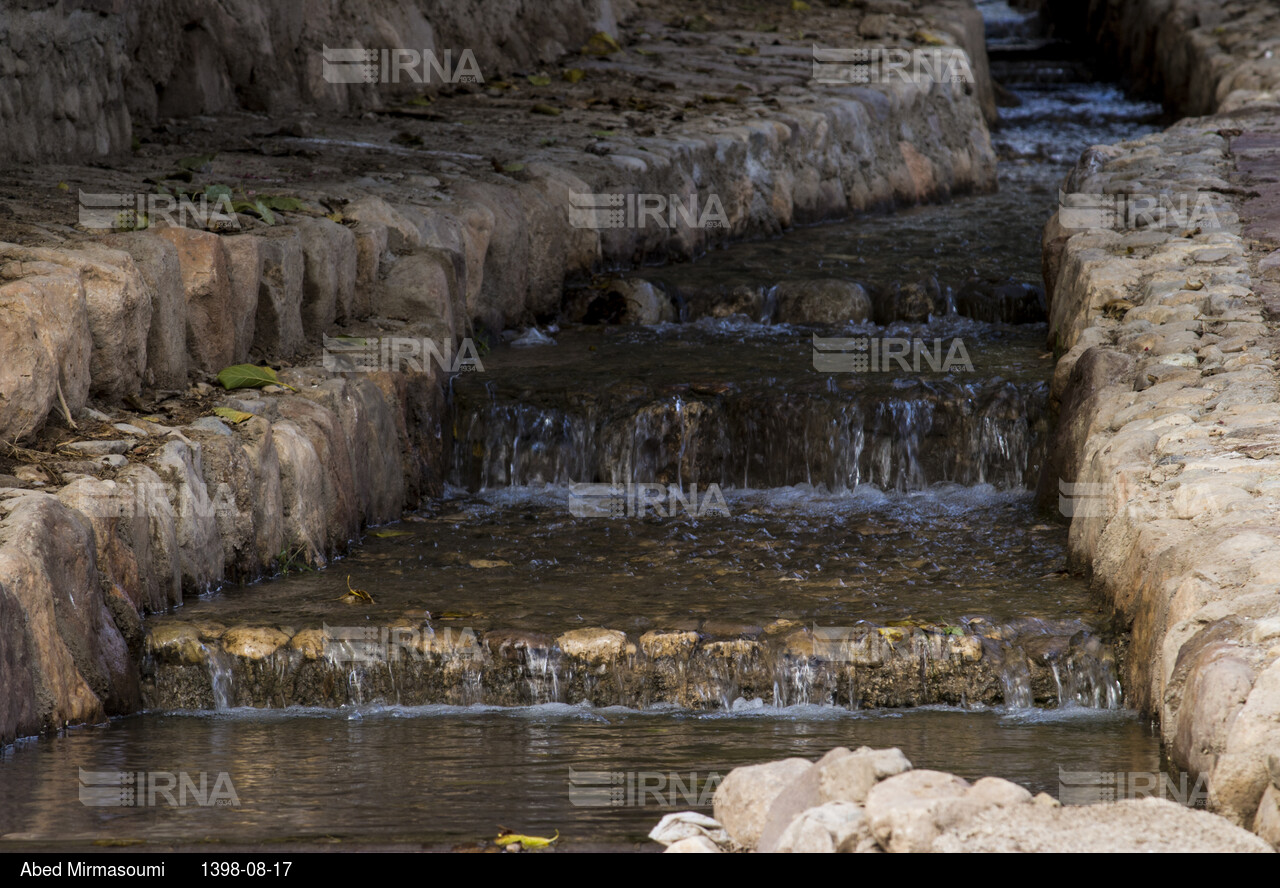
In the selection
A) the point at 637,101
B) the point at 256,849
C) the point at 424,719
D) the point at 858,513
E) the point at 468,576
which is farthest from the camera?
the point at 637,101

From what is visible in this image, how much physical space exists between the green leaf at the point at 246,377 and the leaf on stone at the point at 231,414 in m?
0.33

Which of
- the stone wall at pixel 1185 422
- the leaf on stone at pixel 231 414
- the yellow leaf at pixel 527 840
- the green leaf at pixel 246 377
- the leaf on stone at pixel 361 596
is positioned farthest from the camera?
the green leaf at pixel 246 377

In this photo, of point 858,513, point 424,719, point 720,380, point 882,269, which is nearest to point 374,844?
point 424,719

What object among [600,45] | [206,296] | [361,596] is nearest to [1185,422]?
[361,596]

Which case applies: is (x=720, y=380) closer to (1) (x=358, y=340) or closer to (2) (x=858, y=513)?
(2) (x=858, y=513)

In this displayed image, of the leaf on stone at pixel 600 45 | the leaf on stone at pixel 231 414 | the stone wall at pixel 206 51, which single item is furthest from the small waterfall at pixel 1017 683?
the leaf on stone at pixel 600 45

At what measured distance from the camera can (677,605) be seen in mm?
5160

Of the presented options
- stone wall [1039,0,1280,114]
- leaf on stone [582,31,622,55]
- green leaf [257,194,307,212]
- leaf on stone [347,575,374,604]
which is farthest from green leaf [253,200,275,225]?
stone wall [1039,0,1280,114]

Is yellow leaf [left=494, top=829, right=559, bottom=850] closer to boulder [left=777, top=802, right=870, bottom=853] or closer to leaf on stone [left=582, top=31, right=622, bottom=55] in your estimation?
boulder [left=777, top=802, right=870, bottom=853]

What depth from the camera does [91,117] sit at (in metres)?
7.77

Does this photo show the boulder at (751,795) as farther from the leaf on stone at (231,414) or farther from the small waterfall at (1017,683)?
the leaf on stone at (231,414)

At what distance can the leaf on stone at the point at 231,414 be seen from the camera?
5.57m

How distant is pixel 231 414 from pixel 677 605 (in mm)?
1872

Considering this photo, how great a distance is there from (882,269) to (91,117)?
196 inches
